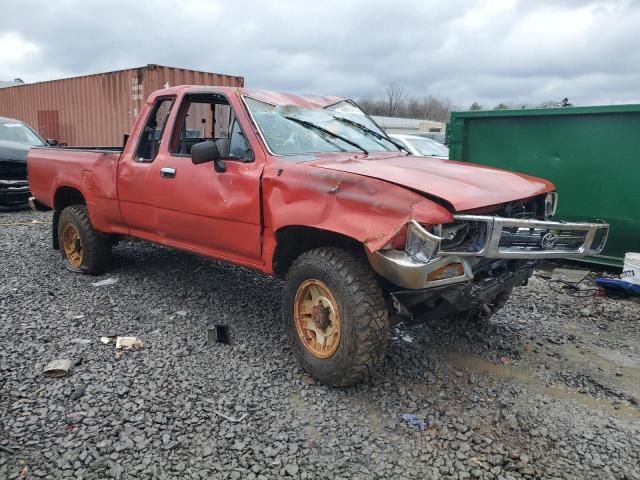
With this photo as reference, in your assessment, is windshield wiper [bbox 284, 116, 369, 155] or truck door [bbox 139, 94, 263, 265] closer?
truck door [bbox 139, 94, 263, 265]

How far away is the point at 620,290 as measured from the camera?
514cm

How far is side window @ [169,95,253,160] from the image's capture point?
12.8ft

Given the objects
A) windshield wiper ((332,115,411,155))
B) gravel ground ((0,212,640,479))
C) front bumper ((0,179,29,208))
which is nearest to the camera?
gravel ground ((0,212,640,479))

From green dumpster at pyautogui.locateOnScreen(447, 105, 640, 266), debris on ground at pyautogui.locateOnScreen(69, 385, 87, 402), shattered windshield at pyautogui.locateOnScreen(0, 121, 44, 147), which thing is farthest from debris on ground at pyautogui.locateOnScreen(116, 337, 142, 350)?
shattered windshield at pyautogui.locateOnScreen(0, 121, 44, 147)

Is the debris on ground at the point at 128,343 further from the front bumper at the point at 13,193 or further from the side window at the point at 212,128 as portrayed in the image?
the front bumper at the point at 13,193

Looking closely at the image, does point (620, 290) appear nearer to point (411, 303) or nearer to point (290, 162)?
point (411, 303)

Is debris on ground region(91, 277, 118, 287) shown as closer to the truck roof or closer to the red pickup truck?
the red pickup truck

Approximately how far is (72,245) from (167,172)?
219cm

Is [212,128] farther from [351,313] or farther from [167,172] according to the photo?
[351,313]

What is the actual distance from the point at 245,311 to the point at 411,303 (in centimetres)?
194

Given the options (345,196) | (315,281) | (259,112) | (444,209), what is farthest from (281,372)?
(259,112)

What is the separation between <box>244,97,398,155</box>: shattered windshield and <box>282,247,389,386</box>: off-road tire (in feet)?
3.07

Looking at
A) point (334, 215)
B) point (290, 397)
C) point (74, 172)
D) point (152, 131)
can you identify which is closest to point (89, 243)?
point (74, 172)

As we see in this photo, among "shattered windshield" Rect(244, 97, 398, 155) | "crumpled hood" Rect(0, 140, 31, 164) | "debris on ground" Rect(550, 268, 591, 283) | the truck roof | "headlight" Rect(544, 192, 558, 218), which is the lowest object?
"debris on ground" Rect(550, 268, 591, 283)
